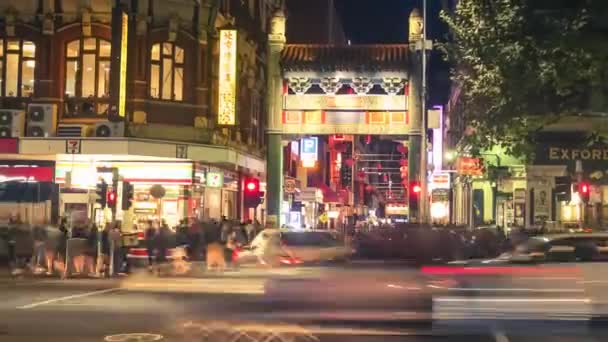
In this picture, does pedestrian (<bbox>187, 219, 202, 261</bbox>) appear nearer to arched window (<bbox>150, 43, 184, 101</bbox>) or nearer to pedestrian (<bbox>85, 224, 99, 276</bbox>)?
pedestrian (<bbox>85, 224, 99, 276</bbox>)

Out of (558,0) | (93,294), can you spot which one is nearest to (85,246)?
(93,294)

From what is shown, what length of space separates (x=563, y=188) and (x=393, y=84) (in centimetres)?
916

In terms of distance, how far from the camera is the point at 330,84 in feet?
121

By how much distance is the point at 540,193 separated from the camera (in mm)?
39062

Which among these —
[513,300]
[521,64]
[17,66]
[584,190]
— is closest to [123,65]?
[17,66]

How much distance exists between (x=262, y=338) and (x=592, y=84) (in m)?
7.49

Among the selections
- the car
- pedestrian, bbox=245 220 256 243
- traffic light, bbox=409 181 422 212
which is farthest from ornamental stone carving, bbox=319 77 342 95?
the car

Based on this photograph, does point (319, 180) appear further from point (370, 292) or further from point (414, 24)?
point (370, 292)

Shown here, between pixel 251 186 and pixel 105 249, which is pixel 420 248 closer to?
pixel 105 249

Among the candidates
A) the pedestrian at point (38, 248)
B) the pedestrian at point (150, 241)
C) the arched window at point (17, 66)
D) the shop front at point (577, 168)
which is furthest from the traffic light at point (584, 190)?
the arched window at point (17, 66)

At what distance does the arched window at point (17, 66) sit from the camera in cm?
Result: 3231

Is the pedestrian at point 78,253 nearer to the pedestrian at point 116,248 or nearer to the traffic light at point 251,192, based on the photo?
the pedestrian at point 116,248

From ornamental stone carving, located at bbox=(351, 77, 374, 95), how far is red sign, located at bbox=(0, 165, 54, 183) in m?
13.5

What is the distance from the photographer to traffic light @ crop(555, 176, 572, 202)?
3612cm
